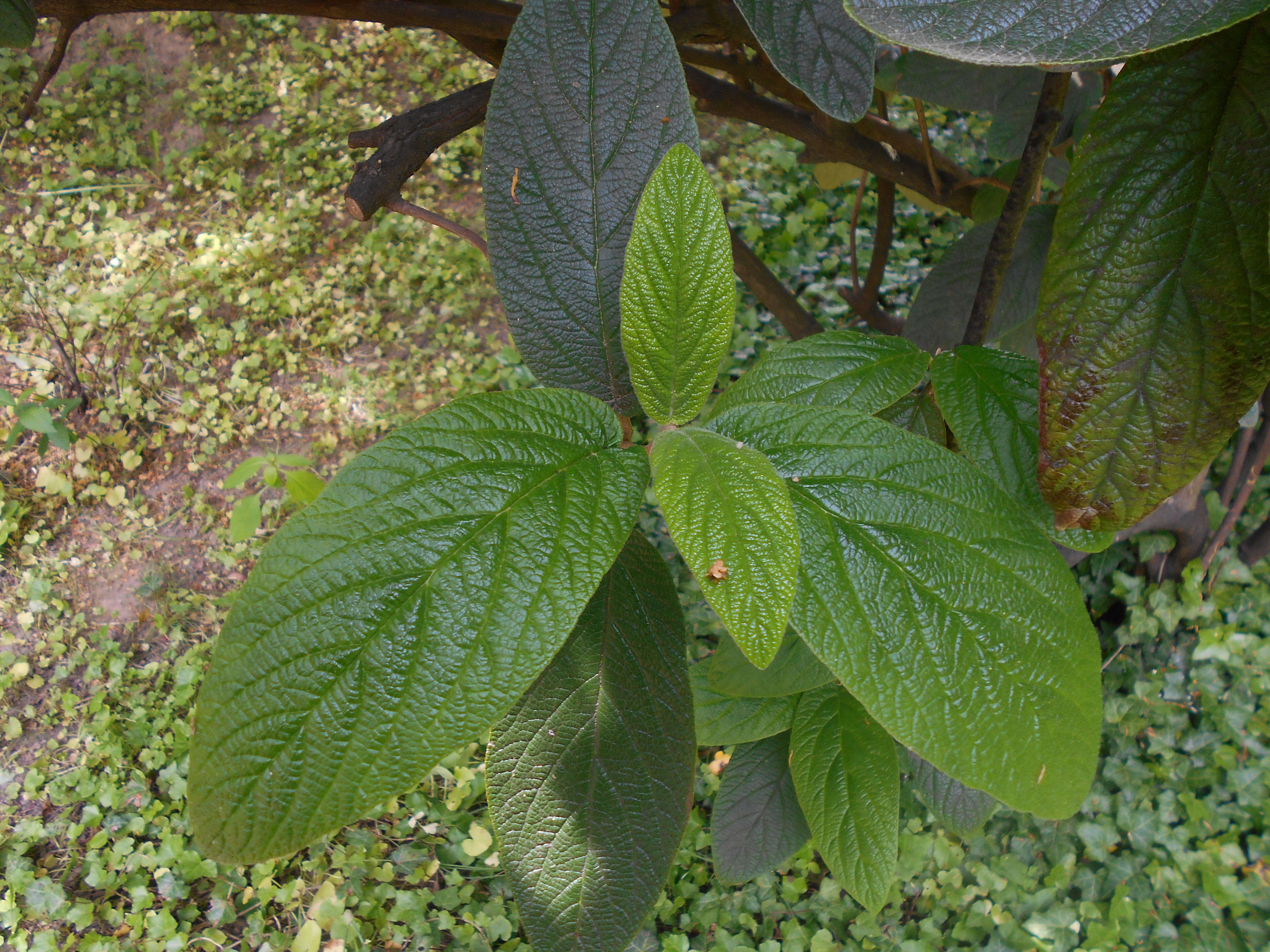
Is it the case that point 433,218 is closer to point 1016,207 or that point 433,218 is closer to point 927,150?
point 1016,207

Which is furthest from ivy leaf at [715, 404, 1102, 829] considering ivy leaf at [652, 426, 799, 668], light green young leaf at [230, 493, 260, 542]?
light green young leaf at [230, 493, 260, 542]

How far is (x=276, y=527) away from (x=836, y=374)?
1.91 metres

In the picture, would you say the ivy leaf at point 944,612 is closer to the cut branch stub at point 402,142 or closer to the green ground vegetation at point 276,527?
the cut branch stub at point 402,142

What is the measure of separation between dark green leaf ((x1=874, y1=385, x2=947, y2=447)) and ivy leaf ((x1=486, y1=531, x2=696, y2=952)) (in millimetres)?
272

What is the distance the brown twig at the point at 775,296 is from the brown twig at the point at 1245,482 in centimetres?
92

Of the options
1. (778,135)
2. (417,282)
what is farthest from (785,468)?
(778,135)

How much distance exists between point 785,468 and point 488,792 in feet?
1.22

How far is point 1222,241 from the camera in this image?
48cm

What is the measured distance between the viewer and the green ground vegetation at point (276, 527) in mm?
1549

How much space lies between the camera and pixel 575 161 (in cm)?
61

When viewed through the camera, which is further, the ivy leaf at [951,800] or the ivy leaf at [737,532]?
the ivy leaf at [951,800]

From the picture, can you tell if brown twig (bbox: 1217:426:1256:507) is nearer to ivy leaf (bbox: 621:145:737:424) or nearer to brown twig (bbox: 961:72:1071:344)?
brown twig (bbox: 961:72:1071:344)

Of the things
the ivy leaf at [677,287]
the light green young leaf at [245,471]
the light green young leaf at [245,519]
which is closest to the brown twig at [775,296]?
the ivy leaf at [677,287]

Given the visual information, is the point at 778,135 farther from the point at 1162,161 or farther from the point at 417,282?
the point at 1162,161
